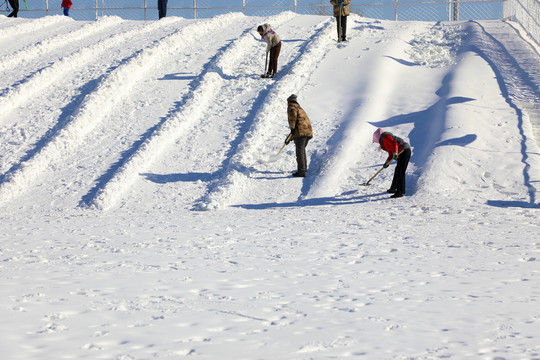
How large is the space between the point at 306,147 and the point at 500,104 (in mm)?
3714

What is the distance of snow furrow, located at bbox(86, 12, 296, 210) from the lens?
→ 10133mm

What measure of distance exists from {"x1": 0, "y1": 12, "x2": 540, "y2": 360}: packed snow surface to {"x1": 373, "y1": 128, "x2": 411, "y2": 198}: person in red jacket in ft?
0.71

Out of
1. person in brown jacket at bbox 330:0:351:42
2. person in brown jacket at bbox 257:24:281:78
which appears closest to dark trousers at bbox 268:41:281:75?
person in brown jacket at bbox 257:24:281:78

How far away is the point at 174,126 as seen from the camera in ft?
40.9

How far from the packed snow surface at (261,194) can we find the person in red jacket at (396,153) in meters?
0.22

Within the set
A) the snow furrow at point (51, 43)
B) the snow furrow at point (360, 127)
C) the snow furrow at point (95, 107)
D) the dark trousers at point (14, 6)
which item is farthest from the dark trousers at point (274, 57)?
the dark trousers at point (14, 6)

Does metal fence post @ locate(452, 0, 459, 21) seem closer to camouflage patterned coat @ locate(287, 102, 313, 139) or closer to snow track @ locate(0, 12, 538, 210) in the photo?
snow track @ locate(0, 12, 538, 210)

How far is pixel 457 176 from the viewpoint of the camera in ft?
32.6

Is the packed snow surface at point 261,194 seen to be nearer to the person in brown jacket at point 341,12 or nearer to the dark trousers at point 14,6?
the person in brown jacket at point 341,12

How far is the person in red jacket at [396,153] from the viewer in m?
9.39

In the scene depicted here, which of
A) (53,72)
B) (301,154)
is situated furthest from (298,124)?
(53,72)

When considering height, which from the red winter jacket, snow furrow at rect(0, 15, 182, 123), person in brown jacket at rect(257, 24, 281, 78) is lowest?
the red winter jacket

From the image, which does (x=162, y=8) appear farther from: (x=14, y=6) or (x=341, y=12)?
(x=341, y=12)

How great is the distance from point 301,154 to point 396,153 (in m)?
1.71
